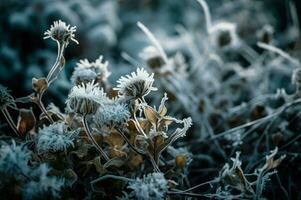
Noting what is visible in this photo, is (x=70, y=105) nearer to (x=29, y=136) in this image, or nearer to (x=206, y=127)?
(x=29, y=136)

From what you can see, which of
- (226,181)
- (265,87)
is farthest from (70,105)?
(265,87)

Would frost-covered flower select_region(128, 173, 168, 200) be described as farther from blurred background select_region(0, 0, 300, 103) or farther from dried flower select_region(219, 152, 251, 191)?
blurred background select_region(0, 0, 300, 103)

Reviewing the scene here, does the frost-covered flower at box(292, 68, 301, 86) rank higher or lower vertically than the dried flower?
higher

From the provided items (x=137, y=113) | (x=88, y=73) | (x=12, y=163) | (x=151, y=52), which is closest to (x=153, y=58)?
(x=151, y=52)

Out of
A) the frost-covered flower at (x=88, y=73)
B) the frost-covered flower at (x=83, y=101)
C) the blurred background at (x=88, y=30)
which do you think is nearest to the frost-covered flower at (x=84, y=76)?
the frost-covered flower at (x=88, y=73)

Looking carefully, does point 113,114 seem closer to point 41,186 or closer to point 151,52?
point 41,186

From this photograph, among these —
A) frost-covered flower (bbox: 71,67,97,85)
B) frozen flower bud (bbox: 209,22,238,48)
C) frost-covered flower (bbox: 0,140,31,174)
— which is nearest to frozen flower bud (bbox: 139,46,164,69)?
frozen flower bud (bbox: 209,22,238,48)

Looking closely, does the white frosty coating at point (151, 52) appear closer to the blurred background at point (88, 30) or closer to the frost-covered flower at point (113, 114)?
the blurred background at point (88, 30)
